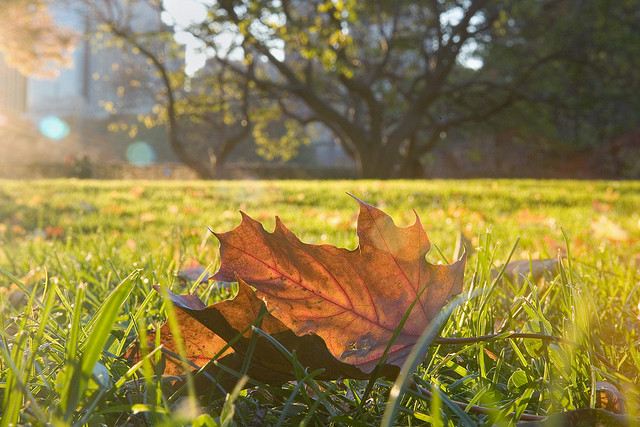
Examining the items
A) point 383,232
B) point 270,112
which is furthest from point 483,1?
point 383,232

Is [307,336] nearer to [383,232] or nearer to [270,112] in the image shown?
[383,232]

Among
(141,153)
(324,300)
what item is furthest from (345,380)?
(141,153)

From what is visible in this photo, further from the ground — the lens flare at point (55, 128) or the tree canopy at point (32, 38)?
the tree canopy at point (32, 38)

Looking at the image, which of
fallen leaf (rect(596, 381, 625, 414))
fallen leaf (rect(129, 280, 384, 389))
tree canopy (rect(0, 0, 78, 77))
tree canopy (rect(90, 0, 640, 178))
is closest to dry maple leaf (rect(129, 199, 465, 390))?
fallen leaf (rect(129, 280, 384, 389))

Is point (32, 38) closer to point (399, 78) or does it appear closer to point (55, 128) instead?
point (399, 78)

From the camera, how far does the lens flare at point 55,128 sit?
143ft

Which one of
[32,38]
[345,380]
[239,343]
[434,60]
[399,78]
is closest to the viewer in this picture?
[239,343]

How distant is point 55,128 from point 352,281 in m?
50.3

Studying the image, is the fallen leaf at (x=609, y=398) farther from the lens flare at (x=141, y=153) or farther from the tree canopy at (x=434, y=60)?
the lens flare at (x=141, y=153)

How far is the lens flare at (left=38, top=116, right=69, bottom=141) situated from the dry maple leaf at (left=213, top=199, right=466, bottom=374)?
4688cm

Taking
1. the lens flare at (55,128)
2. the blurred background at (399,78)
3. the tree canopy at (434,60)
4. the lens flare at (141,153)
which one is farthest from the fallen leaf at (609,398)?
the lens flare at (55,128)

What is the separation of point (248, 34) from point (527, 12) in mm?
8160

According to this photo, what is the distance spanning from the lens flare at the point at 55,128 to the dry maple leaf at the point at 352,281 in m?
46.9

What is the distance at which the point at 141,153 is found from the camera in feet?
133
